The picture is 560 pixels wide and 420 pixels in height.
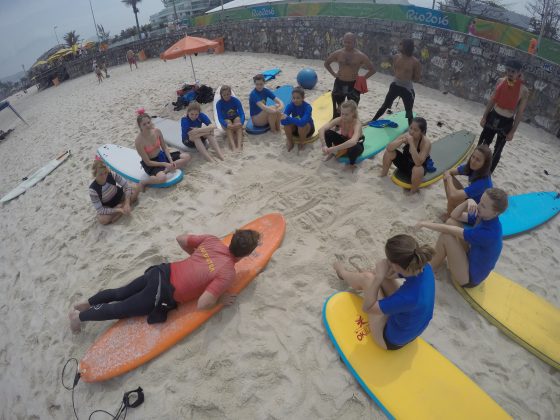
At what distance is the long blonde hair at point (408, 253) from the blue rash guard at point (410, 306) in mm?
124

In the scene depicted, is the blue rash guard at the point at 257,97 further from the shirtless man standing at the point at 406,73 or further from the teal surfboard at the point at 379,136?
the shirtless man standing at the point at 406,73

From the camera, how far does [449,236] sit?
110 inches

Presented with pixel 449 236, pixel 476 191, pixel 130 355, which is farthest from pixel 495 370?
pixel 130 355

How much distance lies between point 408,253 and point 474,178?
187 cm

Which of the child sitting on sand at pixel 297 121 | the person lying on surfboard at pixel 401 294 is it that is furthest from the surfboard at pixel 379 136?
the person lying on surfboard at pixel 401 294

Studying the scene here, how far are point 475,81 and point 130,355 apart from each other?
8.87 m

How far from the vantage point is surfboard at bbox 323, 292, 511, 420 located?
212cm

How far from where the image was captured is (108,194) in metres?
3.89

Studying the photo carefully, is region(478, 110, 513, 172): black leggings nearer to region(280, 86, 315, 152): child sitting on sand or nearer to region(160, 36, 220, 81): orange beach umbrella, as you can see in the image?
region(280, 86, 315, 152): child sitting on sand

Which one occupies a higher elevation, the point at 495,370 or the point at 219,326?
the point at 219,326

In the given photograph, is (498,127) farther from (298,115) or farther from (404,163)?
(298,115)

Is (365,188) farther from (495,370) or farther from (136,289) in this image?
(136,289)

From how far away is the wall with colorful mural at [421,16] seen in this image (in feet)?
21.7

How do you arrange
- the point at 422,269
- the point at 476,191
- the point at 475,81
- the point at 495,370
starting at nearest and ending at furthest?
the point at 422,269
the point at 495,370
the point at 476,191
the point at 475,81
